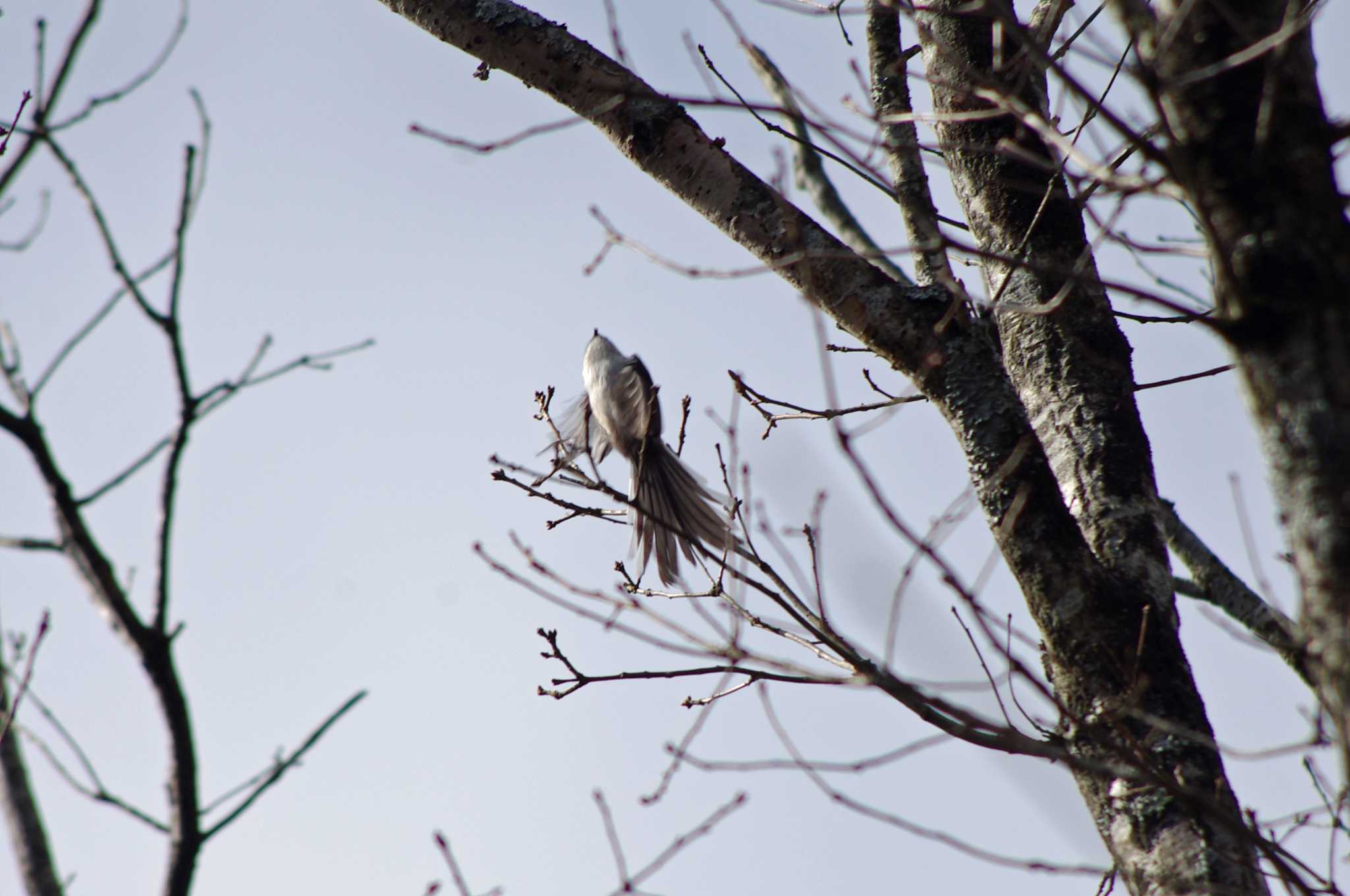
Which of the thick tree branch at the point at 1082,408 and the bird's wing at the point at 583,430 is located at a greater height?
the bird's wing at the point at 583,430

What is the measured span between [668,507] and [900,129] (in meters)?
1.79

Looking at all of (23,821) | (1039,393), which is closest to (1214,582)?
(1039,393)

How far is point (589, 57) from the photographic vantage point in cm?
266

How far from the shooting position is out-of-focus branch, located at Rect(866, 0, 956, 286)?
280cm

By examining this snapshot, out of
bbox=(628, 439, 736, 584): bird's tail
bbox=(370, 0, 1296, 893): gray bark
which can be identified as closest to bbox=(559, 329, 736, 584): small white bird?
bbox=(628, 439, 736, 584): bird's tail

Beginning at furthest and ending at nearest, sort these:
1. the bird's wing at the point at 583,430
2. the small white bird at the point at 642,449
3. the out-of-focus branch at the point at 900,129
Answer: the bird's wing at the point at 583,430
the small white bird at the point at 642,449
the out-of-focus branch at the point at 900,129

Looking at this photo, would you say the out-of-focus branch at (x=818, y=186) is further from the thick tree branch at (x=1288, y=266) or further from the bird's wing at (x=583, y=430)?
the thick tree branch at (x=1288, y=266)

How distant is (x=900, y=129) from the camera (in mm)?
3295

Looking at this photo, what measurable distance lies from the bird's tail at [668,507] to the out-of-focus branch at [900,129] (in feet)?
4.97

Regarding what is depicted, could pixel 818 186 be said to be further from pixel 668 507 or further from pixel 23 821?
pixel 23 821

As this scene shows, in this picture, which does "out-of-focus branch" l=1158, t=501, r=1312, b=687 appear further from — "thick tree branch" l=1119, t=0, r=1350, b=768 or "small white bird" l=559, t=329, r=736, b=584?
"thick tree branch" l=1119, t=0, r=1350, b=768

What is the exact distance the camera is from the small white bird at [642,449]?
4.12 metres

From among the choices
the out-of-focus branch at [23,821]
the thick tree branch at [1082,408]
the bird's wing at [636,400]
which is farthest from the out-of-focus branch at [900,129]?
the out-of-focus branch at [23,821]

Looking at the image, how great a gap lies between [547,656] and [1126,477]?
144 cm
